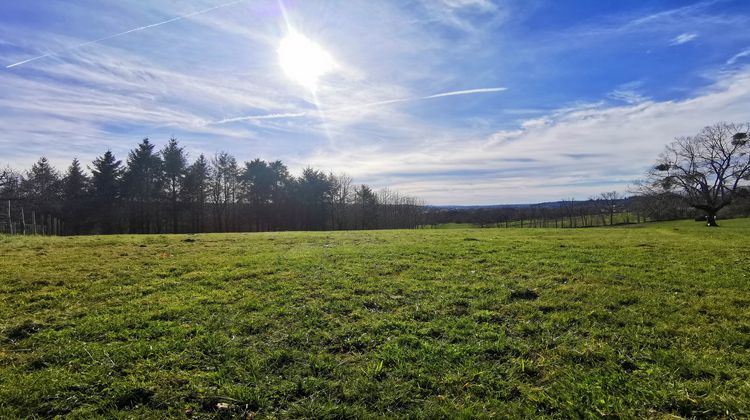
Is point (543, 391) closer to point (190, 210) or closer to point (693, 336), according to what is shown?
point (693, 336)

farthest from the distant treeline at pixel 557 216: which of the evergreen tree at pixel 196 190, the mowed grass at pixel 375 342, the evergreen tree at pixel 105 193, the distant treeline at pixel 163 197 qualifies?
the mowed grass at pixel 375 342

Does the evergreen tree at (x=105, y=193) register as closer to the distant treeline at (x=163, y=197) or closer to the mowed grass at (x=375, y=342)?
the distant treeline at (x=163, y=197)

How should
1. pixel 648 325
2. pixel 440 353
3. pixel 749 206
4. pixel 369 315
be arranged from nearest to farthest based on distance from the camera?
pixel 440 353 → pixel 648 325 → pixel 369 315 → pixel 749 206

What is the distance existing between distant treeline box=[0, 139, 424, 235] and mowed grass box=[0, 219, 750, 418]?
43.2 meters

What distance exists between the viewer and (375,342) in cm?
457

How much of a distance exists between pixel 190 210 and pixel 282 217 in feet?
43.7

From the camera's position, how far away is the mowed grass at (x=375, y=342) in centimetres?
330

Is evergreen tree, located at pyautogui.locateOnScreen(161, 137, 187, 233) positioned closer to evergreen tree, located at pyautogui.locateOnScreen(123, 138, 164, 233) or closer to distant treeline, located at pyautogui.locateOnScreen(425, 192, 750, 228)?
evergreen tree, located at pyautogui.locateOnScreen(123, 138, 164, 233)

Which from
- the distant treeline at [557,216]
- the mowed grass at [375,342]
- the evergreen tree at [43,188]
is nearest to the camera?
the mowed grass at [375,342]

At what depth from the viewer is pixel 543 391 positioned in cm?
345

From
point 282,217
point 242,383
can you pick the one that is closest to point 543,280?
point 242,383

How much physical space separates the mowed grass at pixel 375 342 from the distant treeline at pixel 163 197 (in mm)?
43176

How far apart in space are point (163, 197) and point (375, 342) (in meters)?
50.7

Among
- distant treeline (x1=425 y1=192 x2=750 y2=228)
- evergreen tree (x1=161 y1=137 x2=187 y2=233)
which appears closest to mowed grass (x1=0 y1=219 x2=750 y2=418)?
evergreen tree (x1=161 y1=137 x2=187 y2=233)
